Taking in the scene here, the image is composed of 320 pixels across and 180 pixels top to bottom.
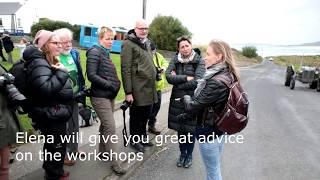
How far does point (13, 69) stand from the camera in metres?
4.00

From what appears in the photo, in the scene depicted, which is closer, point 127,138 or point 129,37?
point 129,37

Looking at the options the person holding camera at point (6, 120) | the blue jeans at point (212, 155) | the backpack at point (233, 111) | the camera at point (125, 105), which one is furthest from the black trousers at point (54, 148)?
the backpack at point (233, 111)

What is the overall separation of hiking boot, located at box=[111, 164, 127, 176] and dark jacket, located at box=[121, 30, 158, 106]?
1.08 m

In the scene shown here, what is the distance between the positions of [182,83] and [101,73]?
125cm

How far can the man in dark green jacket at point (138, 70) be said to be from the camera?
561 cm

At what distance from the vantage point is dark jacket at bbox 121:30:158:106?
18.4 feet

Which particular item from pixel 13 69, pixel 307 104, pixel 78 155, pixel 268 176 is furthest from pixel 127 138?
pixel 307 104

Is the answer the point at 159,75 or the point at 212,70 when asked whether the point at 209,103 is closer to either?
the point at 212,70

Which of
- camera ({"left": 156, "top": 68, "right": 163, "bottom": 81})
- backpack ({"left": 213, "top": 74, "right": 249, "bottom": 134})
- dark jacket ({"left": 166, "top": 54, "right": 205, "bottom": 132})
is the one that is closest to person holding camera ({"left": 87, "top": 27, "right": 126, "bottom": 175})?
dark jacket ({"left": 166, "top": 54, "right": 205, "bottom": 132})

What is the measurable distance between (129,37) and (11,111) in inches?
89.0

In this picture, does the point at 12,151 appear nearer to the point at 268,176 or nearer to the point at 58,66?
the point at 58,66

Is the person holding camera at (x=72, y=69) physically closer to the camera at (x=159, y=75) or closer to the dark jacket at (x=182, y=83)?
the dark jacket at (x=182, y=83)

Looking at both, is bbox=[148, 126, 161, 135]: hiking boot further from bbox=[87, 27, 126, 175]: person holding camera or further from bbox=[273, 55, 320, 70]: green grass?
bbox=[273, 55, 320, 70]: green grass

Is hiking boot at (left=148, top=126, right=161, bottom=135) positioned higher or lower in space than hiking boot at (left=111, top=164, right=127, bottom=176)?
lower
